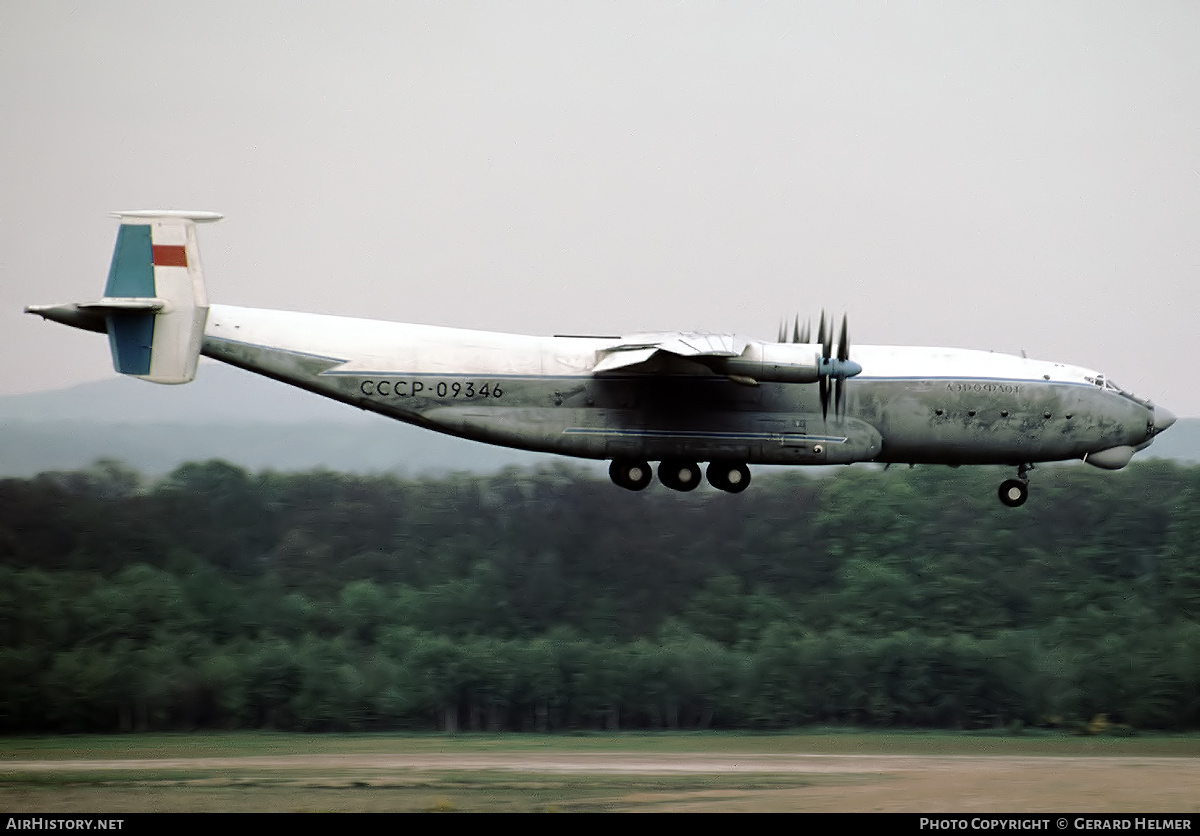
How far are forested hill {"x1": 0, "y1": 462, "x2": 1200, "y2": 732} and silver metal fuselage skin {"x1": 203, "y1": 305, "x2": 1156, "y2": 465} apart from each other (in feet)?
79.1

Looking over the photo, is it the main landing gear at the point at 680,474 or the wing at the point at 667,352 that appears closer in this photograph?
the wing at the point at 667,352

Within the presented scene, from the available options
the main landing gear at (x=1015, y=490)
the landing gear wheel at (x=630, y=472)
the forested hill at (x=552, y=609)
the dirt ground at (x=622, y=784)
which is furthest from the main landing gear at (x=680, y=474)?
the forested hill at (x=552, y=609)

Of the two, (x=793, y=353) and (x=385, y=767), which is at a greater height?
(x=793, y=353)

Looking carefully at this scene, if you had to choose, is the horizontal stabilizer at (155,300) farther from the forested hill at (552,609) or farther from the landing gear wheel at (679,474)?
the forested hill at (552,609)

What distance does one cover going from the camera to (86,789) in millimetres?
48594

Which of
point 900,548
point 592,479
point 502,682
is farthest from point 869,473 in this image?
point 502,682

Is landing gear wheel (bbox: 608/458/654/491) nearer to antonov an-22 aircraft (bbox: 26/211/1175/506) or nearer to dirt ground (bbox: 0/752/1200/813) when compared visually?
antonov an-22 aircraft (bbox: 26/211/1175/506)

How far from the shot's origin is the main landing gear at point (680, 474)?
1581 inches

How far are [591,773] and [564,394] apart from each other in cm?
1709

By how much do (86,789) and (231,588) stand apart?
16404 mm

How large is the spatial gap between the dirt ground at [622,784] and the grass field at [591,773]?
0.09 m

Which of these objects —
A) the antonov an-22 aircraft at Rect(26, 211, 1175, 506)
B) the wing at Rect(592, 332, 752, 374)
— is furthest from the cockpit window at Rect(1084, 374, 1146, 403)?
the wing at Rect(592, 332, 752, 374)
